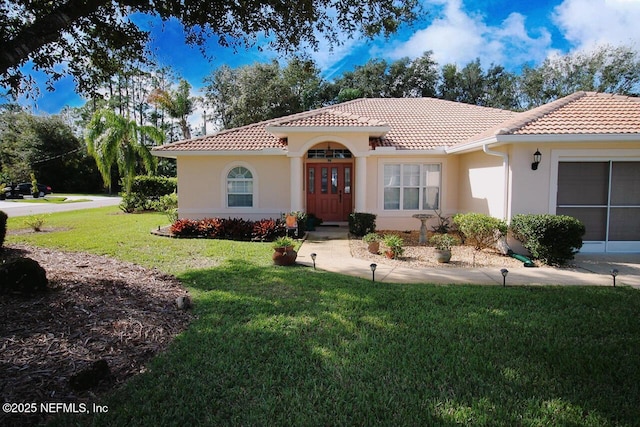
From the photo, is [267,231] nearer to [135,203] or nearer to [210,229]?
[210,229]

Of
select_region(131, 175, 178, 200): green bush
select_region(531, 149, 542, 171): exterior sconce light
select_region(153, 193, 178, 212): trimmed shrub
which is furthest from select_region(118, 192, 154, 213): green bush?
select_region(531, 149, 542, 171): exterior sconce light

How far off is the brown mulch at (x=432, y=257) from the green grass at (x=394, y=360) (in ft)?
7.19

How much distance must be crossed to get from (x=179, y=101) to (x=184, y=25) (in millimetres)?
33992

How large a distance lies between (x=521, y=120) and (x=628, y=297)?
19.7 ft

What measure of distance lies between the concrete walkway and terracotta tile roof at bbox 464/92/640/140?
3.39 meters

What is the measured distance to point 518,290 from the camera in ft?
22.1

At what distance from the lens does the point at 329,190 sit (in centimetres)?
1591

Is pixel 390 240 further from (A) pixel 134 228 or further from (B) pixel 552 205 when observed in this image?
(A) pixel 134 228

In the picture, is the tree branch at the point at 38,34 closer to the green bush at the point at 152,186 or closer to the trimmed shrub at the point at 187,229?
the trimmed shrub at the point at 187,229

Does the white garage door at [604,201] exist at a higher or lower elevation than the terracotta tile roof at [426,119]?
lower

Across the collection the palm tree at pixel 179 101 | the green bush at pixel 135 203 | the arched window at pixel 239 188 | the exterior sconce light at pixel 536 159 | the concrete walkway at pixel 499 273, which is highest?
the palm tree at pixel 179 101

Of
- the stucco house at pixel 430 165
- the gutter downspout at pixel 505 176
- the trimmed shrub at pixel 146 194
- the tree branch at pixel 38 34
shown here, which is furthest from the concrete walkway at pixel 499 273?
the trimmed shrub at pixel 146 194

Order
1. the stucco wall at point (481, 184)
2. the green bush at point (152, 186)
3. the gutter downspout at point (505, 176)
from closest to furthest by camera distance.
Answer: the gutter downspout at point (505, 176) → the stucco wall at point (481, 184) → the green bush at point (152, 186)

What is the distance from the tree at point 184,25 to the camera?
261 inches
